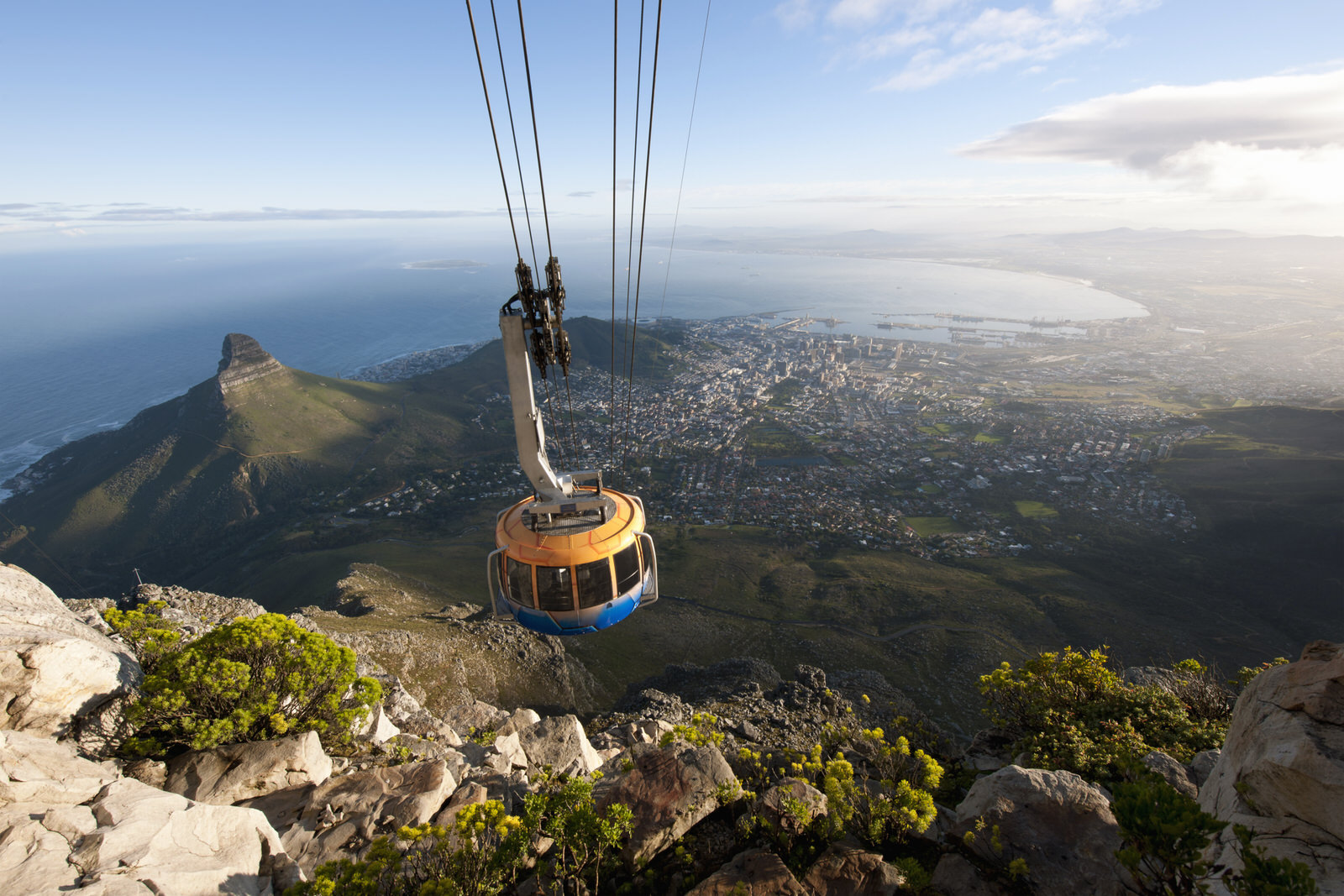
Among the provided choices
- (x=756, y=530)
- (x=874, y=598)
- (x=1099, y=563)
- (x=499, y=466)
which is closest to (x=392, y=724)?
(x=874, y=598)

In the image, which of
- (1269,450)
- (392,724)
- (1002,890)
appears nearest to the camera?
(1002,890)

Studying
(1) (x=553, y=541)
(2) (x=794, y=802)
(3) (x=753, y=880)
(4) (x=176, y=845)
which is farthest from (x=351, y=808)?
(2) (x=794, y=802)

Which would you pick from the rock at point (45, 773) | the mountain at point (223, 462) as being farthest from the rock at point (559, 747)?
the mountain at point (223, 462)

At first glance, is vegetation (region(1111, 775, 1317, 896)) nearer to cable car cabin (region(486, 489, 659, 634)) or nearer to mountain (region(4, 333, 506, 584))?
cable car cabin (region(486, 489, 659, 634))

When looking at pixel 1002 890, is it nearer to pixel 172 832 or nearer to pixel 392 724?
pixel 172 832

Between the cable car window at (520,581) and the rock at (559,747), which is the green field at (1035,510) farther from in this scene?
the cable car window at (520,581)

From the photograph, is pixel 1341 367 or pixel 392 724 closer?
pixel 392 724

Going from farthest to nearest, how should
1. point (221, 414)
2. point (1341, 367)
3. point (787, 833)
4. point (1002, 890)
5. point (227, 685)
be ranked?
point (1341, 367)
point (221, 414)
point (227, 685)
point (787, 833)
point (1002, 890)

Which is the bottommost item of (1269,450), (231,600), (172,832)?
(1269,450)
